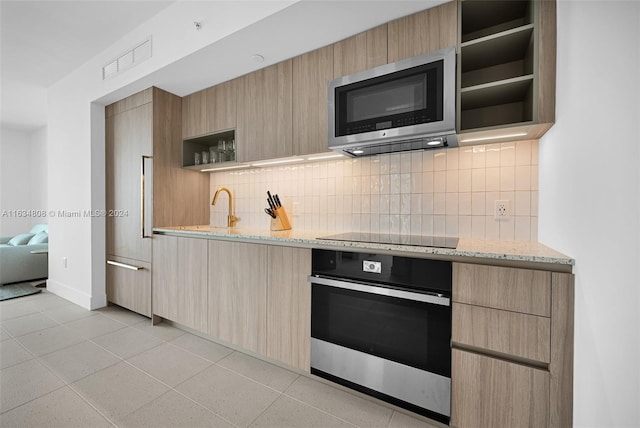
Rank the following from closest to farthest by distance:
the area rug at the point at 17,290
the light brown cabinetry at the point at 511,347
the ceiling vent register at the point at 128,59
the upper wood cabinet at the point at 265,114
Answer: the light brown cabinetry at the point at 511,347
the upper wood cabinet at the point at 265,114
the ceiling vent register at the point at 128,59
the area rug at the point at 17,290

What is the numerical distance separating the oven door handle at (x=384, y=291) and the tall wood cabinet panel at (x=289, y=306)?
0.12 meters

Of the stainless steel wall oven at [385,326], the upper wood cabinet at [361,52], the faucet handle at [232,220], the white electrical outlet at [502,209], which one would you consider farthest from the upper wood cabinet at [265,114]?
the white electrical outlet at [502,209]

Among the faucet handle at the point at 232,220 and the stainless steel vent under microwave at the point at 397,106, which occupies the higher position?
the stainless steel vent under microwave at the point at 397,106

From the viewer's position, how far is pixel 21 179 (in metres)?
5.71

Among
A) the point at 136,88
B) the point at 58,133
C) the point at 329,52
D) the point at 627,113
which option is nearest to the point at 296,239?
the point at 329,52

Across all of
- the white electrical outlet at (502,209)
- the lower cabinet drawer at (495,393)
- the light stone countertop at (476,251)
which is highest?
the white electrical outlet at (502,209)

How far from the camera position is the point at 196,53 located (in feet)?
6.75

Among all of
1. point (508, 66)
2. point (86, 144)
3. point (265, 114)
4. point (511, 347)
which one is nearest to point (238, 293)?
point (265, 114)

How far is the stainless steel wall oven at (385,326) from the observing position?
1333 mm

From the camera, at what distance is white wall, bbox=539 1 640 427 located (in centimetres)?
71

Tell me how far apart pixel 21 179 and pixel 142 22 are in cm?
583

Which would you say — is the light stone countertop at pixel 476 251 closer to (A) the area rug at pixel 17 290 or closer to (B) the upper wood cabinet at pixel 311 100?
(B) the upper wood cabinet at pixel 311 100

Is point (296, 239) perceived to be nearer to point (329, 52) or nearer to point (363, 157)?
point (363, 157)

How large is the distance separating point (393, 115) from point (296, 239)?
3.16 ft
